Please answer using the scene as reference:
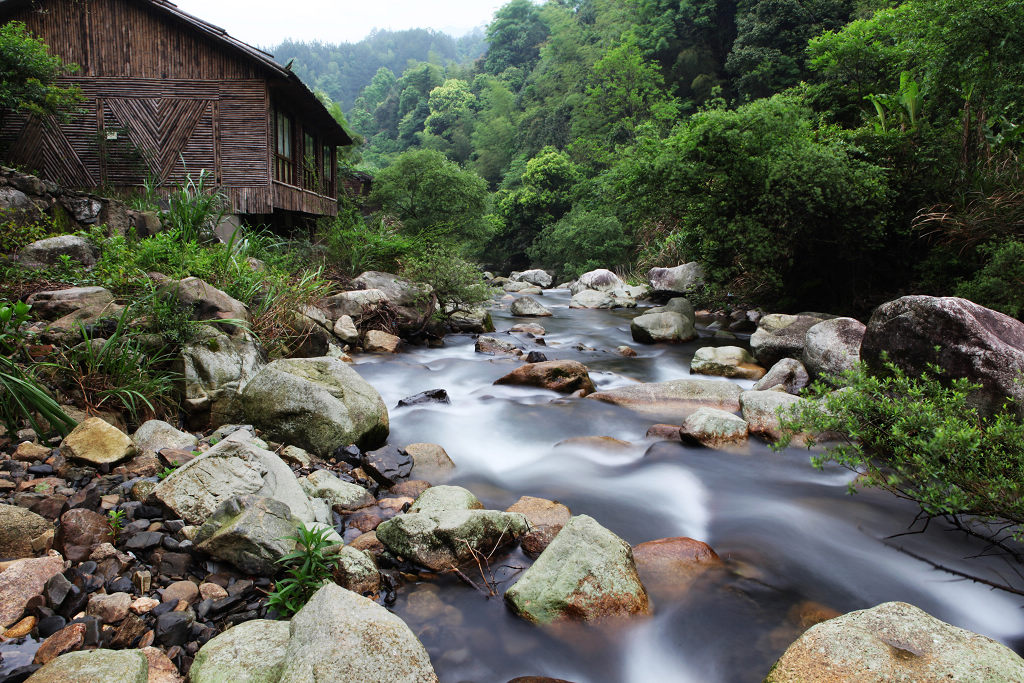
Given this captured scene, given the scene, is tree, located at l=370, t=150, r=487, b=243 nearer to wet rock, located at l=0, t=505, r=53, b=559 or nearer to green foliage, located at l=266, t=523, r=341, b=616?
green foliage, located at l=266, t=523, r=341, b=616

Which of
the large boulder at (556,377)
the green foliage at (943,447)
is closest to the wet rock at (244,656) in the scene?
the green foliage at (943,447)

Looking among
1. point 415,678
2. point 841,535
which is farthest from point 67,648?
point 841,535

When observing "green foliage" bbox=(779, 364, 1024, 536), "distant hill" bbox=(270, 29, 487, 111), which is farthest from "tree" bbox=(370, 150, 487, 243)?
"distant hill" bbox=(270, 29, 487, 111)

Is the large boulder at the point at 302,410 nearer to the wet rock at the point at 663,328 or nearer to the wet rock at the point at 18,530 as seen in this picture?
the wet rock at the point at 18,530

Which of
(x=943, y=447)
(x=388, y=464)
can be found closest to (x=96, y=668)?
(x=388, y=464)

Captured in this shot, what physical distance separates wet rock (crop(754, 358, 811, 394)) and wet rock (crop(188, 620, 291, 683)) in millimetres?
6737

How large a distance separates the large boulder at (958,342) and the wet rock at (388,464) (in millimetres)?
4017

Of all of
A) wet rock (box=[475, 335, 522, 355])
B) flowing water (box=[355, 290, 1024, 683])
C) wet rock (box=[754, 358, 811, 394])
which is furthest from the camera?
wet rock (box=[475, 335, 522, 355])

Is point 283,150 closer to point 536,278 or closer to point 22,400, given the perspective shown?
point 22,400

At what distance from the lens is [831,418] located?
3.61 meters

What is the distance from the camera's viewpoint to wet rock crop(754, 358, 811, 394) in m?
7.44

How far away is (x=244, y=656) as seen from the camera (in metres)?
2.33

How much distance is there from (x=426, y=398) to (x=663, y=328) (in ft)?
22.0

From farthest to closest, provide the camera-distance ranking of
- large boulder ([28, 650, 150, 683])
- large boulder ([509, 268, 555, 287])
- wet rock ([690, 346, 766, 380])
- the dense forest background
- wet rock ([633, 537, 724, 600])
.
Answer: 1. large boulder ([509, 268, 555, 287])
2. the dense forest background
3. wet rock ([690, 346, 766, 380])
4. wet rock ([633, 537, 724, 600])
5. large boulder ([28, 650, 150, 683])
